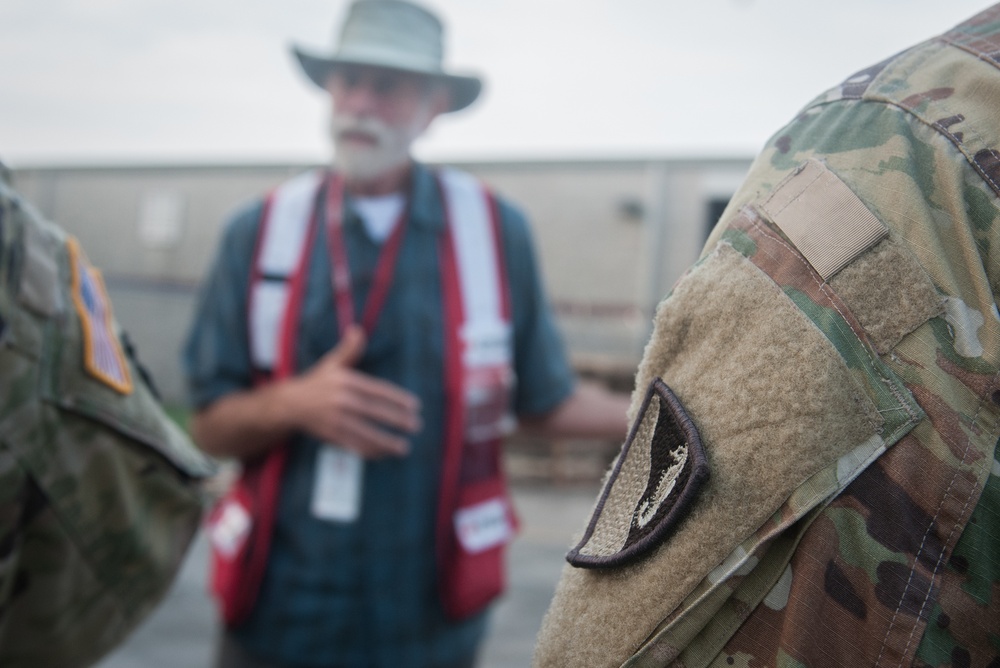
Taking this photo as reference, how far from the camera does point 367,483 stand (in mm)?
1907

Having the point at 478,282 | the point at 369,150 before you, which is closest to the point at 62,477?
the point at 478,282

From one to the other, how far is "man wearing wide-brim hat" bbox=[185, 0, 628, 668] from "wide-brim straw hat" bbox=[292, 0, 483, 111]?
1 cm

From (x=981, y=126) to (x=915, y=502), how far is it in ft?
0.98

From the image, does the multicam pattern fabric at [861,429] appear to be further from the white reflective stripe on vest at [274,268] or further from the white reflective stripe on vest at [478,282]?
the white reflective stripe on vest at [274,268]

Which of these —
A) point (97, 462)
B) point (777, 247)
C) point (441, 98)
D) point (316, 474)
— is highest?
point (777, 247)

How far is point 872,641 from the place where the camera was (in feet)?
2.10

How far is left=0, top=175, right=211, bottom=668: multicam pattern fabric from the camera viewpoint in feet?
3.30

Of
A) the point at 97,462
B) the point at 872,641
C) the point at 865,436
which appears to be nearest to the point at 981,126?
the point at 865,436

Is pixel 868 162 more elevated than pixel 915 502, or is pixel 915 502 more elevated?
pixel 868 162

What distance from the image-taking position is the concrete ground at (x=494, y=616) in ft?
12.6

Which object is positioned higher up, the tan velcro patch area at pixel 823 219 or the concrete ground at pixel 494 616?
the tan velcro patch area at pixel 823 219

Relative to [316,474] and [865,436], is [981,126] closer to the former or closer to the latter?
[865,436]

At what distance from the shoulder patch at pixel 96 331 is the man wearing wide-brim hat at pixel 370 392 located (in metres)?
0.56

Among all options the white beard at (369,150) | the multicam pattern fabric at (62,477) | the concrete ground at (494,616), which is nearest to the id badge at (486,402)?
the white beard at (369,150)
